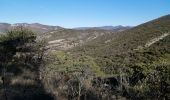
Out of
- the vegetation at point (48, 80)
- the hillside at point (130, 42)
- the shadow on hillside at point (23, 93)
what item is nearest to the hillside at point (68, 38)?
the hillside at point (130, 42)

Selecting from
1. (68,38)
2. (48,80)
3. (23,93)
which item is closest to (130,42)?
(68,38)

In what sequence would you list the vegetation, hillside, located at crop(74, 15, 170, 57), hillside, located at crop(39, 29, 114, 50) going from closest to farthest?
the vegetation, hillside, located at crop(74, 15, 170, 57), hillside, located at crop(39, 29, 114, 50)

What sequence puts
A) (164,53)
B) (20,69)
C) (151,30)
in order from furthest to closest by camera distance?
1. (151,30)
2. (164,53)
3. (20,69)

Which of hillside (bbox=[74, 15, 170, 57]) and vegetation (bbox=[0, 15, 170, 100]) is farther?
hillside (bbox=[74, 15, 170, 57])

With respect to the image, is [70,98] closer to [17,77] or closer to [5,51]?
[17,77]

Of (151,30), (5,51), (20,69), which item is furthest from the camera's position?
(151,30)

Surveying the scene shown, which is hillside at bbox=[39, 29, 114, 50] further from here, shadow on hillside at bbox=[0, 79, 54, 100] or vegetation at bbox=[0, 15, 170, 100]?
shadow on hillside at bbox=[0, 79, 54, 100]

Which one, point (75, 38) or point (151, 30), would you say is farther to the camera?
point (75, 38)

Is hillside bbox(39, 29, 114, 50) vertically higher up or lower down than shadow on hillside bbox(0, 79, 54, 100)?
lower down

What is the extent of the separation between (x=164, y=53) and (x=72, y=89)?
3680 cm

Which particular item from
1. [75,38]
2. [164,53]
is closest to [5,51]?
[164,53]

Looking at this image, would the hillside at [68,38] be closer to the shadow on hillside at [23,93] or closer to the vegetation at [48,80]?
the vegetation at [48,80]

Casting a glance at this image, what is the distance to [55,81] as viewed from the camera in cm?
2597

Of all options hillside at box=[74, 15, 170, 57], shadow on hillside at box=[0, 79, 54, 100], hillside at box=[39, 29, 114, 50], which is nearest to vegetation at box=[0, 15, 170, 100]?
shadow on hillside at box=[0, 79, 54, 100]
